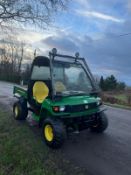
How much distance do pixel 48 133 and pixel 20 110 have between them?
98.9 inches

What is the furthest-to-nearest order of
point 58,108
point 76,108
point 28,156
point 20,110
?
1. point 20,110
2. point 76,108
3. point 58,108
4. point 28,156

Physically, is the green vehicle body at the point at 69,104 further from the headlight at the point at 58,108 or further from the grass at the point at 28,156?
the grass at the point at 28,156

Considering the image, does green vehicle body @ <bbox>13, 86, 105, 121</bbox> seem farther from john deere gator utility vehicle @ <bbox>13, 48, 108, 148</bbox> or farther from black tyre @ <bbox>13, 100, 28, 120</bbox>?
black tyre @ <bbox>13, 100, 28, 120</bbox>

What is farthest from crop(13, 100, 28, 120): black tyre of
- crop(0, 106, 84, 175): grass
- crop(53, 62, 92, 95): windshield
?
crop(53, 62, 92, 95): windshield

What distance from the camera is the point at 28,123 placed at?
940cm

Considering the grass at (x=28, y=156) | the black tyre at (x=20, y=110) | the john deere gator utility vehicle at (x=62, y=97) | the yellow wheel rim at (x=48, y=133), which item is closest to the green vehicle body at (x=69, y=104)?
the john deere gator utility vehicle at (x=62, y=97)

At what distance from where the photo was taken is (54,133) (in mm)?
6906

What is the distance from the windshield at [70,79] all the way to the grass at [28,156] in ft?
4.72

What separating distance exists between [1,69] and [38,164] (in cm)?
6139

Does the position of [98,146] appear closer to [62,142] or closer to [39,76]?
[62,142]

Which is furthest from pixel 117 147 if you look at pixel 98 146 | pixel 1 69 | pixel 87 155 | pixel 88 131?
pixel 1 69

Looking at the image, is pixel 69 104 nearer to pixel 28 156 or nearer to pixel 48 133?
pixel 48 133

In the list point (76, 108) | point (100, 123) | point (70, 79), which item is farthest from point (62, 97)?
point (100, 123)

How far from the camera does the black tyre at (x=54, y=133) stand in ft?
22.6
